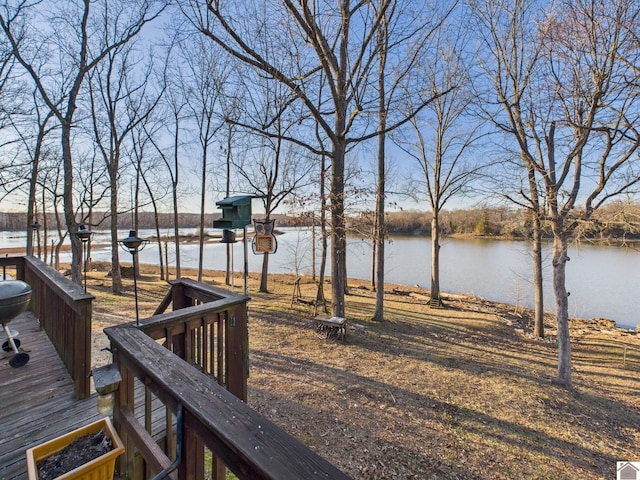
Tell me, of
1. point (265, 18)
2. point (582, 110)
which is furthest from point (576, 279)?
point (265, 18)

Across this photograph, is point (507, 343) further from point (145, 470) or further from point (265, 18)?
point (265, 18)

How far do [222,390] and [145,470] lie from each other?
142cm

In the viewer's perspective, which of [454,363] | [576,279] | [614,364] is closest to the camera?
[454,363]

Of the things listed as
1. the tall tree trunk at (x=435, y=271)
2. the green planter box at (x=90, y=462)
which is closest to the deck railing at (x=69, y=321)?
the green planter box at (x=90, y=462)

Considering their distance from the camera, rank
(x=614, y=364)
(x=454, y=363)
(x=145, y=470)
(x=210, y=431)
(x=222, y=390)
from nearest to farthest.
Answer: (x=210, y=431) → (x=222, y=390) → (x=145, y=470) → (x=454, y=363) → (x=614, y=364)

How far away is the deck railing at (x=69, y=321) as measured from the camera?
220 centimetres

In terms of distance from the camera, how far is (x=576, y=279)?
14.3 m

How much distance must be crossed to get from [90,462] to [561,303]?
6884mm

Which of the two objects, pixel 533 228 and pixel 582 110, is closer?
pixel 582 110

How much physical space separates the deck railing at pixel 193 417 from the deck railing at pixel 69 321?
19.2 inches

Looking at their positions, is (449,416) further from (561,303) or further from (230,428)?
(230,428)

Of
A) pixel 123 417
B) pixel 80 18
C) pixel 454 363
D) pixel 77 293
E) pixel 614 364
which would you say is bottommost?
pixel 614 364

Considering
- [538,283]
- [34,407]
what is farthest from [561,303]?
[34,407]

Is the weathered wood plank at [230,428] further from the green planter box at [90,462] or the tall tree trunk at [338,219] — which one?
the tall tree trunk at [338,219]
